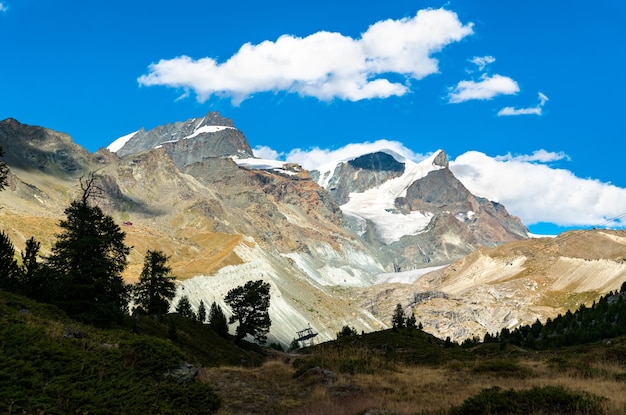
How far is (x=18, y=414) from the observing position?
1141cm

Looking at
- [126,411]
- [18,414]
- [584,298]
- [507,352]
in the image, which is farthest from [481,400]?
[584,298]

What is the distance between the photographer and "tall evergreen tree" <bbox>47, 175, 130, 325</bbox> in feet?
107

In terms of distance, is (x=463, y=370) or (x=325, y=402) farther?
(x=463, y=370)

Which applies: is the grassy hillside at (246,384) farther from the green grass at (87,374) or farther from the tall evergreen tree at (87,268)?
the tall evergreen tree at (87,268)

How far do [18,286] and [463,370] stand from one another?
30872 millimetres

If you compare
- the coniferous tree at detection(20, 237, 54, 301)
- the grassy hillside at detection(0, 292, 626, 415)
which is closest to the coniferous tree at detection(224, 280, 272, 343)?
the coniferous tree at detection(20, 237, 54, 301)

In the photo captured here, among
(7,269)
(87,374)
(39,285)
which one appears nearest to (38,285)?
(39,285)

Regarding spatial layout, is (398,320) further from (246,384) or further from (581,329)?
(246,384)

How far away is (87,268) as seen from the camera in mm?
33344

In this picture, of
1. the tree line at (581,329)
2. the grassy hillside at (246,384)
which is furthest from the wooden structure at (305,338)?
the grassy hillside at (246,384)

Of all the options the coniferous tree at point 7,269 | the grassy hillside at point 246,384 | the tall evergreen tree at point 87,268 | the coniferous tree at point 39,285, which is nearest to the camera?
the grassy hillside at point 246,384

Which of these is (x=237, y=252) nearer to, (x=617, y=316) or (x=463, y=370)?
(x=617, y=316)

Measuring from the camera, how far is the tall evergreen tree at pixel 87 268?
32719 mm

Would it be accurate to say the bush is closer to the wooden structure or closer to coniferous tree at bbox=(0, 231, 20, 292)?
coniferous tree at bbox=(0, 231, 20, 292)
